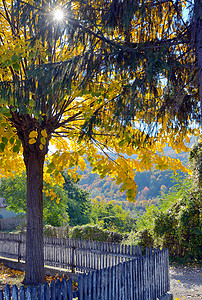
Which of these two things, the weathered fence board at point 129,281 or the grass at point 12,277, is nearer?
the weathered fence board at point 129,281

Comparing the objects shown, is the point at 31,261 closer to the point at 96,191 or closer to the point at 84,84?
the point at 84,84

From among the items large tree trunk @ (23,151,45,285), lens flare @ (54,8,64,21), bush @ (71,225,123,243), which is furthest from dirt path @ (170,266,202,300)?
lens flare @ (54,8,64,21)

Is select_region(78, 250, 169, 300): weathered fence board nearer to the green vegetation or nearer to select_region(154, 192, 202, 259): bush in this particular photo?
select_region(154, 192, 202, 259): bush

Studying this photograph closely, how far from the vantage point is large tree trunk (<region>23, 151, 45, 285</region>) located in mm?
7820

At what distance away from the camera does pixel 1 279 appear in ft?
27.7

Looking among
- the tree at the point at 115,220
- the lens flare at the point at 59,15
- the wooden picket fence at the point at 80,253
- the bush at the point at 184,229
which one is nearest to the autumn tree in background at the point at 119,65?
the lens flare at the point at 59,15

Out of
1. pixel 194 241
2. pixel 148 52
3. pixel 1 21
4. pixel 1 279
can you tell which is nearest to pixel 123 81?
pixel 148 52

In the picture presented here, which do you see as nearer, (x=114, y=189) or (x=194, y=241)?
(x=194, y=241)

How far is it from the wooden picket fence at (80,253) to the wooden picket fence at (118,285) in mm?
1174

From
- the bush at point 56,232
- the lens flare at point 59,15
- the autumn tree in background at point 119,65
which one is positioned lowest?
the bush at point 56,232

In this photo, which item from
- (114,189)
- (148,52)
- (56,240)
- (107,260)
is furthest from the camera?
(114,189)

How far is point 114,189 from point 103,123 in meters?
134

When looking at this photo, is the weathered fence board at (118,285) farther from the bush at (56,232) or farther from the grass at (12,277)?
the bush at (56,232)

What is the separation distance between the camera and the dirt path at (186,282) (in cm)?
740
